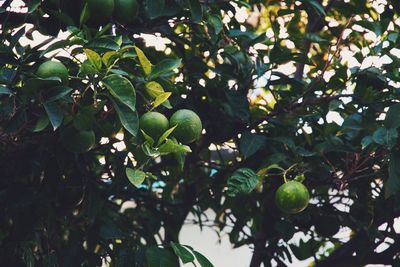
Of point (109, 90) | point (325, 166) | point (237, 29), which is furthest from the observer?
point (237, 29)

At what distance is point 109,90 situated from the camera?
1.50 m

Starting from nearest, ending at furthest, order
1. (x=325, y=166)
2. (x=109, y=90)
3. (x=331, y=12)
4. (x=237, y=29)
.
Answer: (x=109, y=90)
(x=325, y=166)
(x=237, y=29)
(x=331, y=12)

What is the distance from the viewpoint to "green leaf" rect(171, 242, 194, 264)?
165 cm

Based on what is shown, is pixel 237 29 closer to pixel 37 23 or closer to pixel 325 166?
pixel 325 166

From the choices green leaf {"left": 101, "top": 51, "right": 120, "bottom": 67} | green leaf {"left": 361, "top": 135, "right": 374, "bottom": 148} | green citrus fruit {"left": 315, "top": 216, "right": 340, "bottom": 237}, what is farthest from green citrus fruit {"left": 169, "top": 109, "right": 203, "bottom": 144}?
green citrus fruit {"left": 315, "top": 216, "right": 340, "bottom": 237}

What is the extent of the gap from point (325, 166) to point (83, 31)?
33.2 inches

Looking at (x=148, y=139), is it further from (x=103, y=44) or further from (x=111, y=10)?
(x=111, y=10)

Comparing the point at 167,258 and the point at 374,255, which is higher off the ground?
the point at 167,258

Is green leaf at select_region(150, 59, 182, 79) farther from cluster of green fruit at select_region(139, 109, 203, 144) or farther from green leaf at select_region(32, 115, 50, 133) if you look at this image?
green leaf at select_region(32, 115, 50, 133)

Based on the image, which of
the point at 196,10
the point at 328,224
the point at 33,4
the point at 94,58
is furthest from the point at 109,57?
the point at 328,224

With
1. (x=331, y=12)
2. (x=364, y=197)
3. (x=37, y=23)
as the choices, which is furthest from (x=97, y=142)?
(x=331, y=12)

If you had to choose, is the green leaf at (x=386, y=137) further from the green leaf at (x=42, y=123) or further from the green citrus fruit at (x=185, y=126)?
the green leaf at (x=42, y=123)

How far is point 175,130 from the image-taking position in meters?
1.63

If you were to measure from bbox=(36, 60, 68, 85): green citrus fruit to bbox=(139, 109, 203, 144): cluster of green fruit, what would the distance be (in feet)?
0.63
